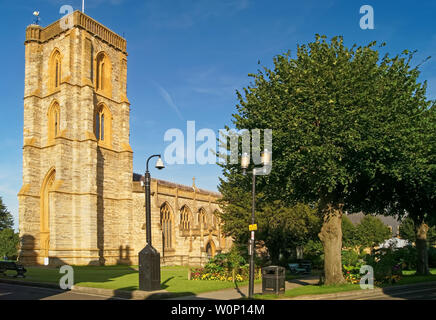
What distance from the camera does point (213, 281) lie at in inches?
784

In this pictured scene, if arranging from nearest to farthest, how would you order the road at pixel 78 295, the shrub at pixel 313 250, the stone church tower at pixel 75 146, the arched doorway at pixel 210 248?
the road at pixel 78 295, the stone church tower at pixel 75 146, the shrub at pixel 313 250, the arched doorway at pixel 210 248

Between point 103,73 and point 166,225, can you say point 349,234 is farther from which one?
point 103,73

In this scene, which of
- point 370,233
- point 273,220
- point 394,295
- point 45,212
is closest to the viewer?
point 394,295

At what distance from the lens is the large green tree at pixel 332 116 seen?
16.1 metres

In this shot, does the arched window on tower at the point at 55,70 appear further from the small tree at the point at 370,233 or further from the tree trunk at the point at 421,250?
the small tree at the point at 370,233

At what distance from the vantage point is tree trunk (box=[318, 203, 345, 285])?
17.7m

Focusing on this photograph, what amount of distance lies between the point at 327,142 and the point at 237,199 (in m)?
20.2

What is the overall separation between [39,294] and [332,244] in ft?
40.9

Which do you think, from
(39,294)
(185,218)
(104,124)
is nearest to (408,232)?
(185,218)

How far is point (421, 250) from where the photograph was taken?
24.6m

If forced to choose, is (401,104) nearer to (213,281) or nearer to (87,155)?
(213,281)

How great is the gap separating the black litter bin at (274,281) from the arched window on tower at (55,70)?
32.5 metres

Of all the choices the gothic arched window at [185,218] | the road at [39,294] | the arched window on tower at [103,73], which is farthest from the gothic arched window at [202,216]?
the road at [39,294]

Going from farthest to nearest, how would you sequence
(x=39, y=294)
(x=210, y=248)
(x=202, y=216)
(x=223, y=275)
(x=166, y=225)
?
(x=202, y=216), (x=210, y=248), (x=166, y=225), (x=223, y=275), (x=39, y=294)
